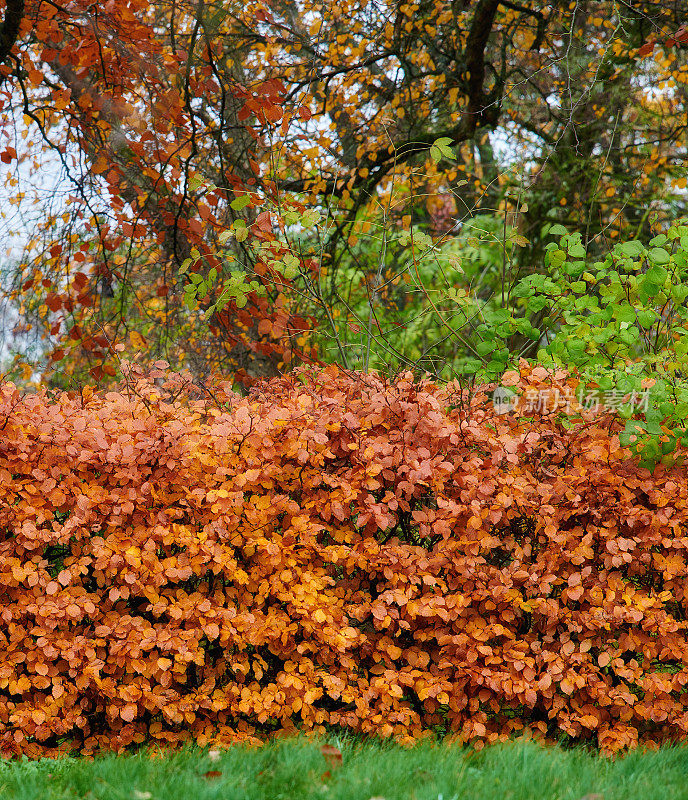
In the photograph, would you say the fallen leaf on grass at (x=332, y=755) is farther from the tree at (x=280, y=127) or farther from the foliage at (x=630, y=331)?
the tree at (x=280, y=127)

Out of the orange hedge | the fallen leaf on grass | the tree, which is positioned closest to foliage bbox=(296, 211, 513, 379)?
the tree

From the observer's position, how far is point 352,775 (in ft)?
7.95

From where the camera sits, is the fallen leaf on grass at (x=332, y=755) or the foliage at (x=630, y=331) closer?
the fallen leaf on grass at (x=332, y=755)

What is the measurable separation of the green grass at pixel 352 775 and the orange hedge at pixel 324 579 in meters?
0.28

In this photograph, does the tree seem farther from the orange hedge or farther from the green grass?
the green grass

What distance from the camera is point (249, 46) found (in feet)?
24.0

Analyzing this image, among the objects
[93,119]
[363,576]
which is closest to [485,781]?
[363,576]

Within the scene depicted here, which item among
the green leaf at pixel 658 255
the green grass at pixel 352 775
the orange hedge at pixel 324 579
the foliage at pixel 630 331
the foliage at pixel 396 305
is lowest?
the green grass at pixel 352 775

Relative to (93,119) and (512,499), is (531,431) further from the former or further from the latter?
(93,119)

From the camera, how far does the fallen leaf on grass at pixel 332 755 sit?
260cm

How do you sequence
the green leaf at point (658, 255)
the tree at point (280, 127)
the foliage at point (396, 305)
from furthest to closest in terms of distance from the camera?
the foliage at point (396, 305)
the tree at point (280, 127)
the green leaf at point (658, 255)

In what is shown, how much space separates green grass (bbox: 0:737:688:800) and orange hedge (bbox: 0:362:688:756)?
0.28 m

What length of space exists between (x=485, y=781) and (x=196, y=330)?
6.64m

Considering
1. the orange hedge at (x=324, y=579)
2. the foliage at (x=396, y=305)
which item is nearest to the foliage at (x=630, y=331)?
the orange hedge at (x=324, y=579)
